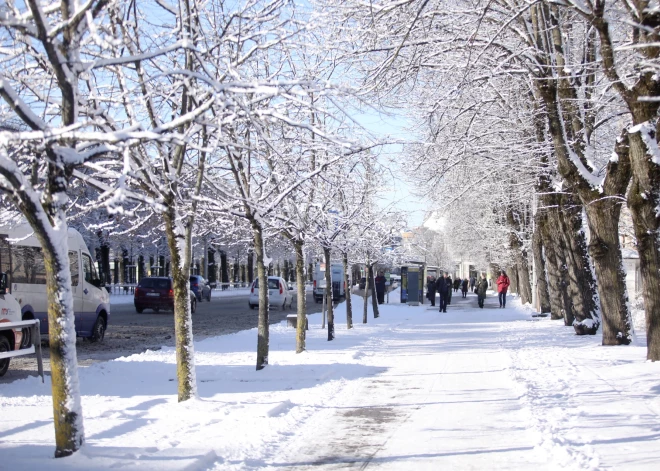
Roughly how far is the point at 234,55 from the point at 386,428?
550 centimetres

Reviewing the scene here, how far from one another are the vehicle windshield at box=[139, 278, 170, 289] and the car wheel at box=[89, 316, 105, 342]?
14.3 metres

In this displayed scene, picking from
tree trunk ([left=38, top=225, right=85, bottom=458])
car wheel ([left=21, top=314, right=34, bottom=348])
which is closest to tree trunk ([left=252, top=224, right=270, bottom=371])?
car wheel ([left=21, top=314, right=34, bottom=348])

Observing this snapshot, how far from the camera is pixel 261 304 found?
42.1 feet

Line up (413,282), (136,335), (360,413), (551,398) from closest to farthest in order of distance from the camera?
(360,413)
(551,398)
(136,335)
(413,282)

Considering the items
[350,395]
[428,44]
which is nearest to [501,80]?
[428,44]

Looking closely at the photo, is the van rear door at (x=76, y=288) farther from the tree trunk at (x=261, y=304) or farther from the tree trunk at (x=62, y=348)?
the tree trunk at (x=62, y=348)

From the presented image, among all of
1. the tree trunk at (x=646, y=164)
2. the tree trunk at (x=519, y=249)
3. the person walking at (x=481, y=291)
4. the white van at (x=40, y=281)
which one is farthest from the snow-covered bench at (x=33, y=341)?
the person walking at (x=481, y=291)

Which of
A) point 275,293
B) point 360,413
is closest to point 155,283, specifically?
point 275,293

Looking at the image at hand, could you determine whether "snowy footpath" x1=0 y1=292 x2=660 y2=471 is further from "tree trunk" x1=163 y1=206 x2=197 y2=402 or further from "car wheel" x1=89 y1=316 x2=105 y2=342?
"car wheel" x1=89 y1=316 x2=105 y2=342

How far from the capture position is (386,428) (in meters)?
8.52

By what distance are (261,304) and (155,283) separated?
22.8 metres

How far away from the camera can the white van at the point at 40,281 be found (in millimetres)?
16797

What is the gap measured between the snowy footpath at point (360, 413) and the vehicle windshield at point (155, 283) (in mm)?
18460

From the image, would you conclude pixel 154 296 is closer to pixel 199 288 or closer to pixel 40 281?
pixel 199 288
